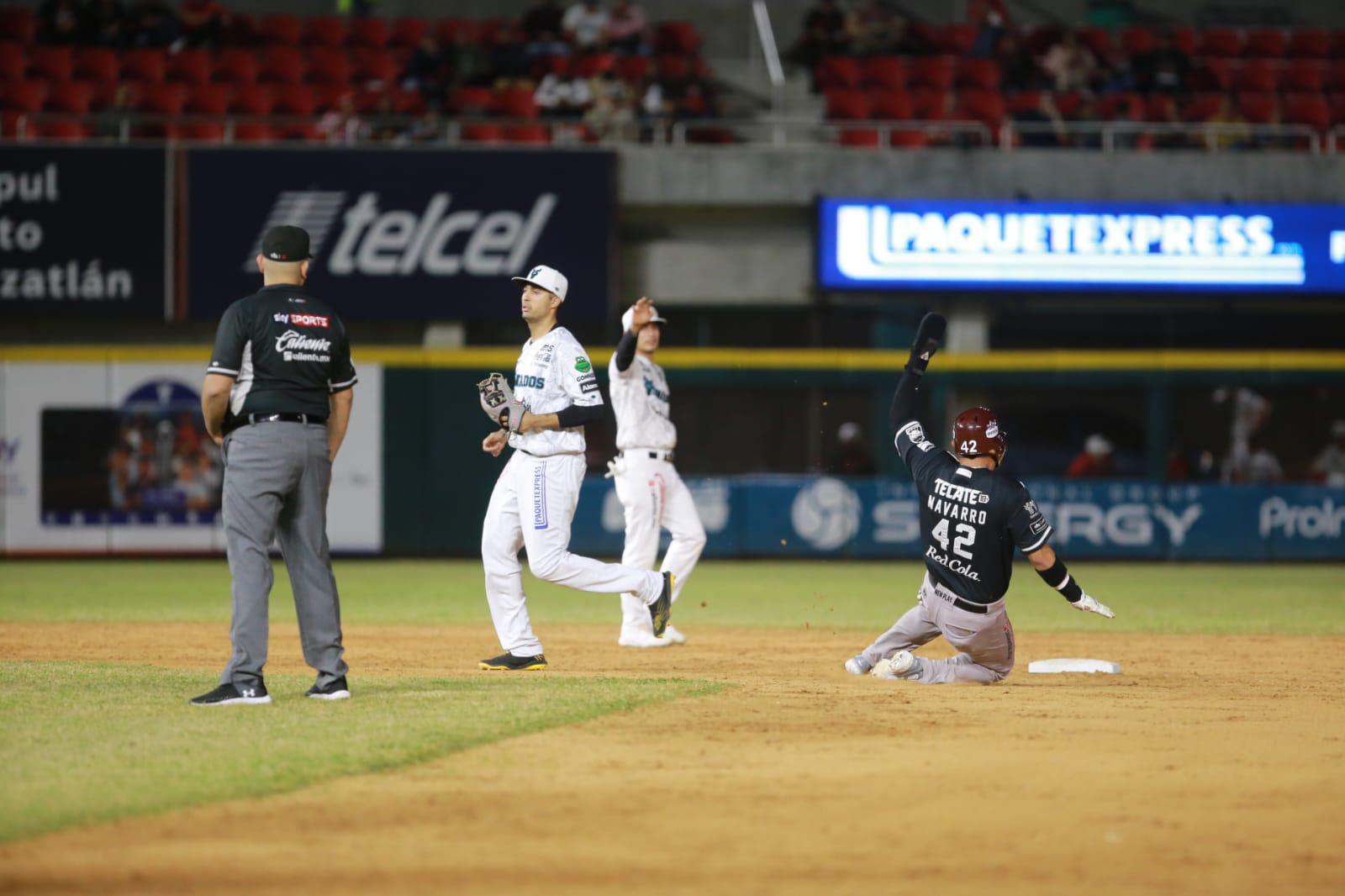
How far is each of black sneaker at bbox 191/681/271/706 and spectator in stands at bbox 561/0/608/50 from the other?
674 inches

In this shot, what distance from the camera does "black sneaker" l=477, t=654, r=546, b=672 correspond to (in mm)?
8875

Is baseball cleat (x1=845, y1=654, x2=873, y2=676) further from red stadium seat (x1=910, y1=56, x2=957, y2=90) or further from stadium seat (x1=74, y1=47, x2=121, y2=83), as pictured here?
stadium seat (x1=74, y1=47, x2=121, y2=83)

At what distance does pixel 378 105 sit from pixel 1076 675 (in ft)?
48.9

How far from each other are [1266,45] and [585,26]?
1035 cm

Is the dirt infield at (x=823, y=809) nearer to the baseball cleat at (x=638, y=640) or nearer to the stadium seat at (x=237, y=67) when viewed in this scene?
the baseball cleat at (x=638, y=640)

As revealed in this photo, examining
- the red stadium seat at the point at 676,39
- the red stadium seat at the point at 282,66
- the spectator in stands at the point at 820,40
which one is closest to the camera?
the red stadium seat at the point at 282,66

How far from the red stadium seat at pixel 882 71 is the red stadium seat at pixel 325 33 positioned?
24.4ft

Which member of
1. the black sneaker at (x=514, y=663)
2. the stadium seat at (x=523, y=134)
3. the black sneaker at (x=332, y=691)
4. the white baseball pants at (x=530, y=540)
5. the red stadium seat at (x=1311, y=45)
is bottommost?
the black sneaker at (x=514, y=663)

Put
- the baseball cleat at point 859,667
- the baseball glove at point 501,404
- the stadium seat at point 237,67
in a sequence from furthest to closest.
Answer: the stadium seat at point 237,67 < the baseball cleat at point 859,667 < the baseball glove at point 501,404

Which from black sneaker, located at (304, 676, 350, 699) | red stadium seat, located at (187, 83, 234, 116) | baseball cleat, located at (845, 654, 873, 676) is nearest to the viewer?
black sneaker, located at (304, 676, 350, 699)

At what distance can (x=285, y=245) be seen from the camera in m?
7.26

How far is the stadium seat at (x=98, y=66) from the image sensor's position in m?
22.0

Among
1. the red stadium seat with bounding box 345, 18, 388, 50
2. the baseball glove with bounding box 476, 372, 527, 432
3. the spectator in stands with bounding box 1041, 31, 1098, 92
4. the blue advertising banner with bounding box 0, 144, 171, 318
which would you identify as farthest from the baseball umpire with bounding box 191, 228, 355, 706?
the spectator in stands with bounding box 1041, 31, 1098, 92

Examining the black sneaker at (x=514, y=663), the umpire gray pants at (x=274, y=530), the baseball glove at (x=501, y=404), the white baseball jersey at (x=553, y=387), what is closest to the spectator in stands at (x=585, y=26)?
the white baseball jersey at (x=553, y=387)
